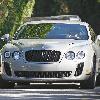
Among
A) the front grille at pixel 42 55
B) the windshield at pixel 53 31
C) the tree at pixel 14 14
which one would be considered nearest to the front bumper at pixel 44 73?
the front grille at pixel 42 55

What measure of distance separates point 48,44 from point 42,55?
321mm

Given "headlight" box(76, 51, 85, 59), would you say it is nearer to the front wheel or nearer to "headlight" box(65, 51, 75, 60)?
"headlight" box(65, 51, 75, 60)

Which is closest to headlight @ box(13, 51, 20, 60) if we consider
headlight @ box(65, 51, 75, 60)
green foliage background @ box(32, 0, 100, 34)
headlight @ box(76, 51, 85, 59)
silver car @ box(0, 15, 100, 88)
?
silver car @ box(0, 15, 100, 88)

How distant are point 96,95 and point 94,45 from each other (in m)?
2.11

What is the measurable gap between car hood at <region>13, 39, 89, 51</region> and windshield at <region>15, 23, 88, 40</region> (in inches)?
20.3

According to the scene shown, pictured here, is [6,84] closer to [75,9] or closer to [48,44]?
[48,44]

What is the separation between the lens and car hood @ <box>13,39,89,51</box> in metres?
12.5

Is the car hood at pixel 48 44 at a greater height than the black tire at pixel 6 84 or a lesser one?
greater

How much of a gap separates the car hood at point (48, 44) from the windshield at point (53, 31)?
52 cm

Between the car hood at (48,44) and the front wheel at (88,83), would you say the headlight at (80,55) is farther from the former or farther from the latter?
the front wheel at (88,83)

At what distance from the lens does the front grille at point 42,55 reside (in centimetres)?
1248

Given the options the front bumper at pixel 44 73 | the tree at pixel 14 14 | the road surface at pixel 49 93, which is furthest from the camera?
the tree at pixel 14 14

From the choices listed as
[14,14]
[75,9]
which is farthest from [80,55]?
[75,9]

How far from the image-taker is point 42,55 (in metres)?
12.5
